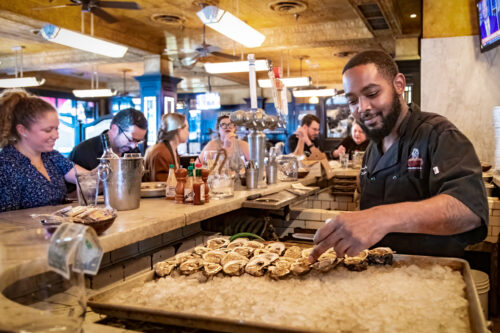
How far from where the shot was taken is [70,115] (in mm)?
15031

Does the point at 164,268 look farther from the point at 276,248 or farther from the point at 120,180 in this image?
the point at 120,180

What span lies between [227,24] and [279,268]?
3.53 m

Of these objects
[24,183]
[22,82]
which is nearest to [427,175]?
[24,183]

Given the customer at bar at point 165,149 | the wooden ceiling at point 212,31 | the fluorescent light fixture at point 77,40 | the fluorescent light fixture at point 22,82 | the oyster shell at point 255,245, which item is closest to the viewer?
the oyster shell at point 255,245

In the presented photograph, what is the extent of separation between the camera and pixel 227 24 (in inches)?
171

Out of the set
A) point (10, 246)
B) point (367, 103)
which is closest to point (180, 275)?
point (10, 246)

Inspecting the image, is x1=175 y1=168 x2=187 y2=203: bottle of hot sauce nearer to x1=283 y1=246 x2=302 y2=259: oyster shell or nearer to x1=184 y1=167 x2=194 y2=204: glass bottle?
x1=184 y1=167 x2=194 y2=204: glass bottle

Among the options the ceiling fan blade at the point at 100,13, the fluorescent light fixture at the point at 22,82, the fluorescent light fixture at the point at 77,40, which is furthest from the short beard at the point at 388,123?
the fluorescent light fixture at the point at 22,82

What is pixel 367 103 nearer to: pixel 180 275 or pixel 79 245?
pixel 180 275

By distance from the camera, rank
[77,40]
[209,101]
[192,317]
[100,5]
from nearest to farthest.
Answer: [192,317] → [77,40] → [100,5] → [209,101]

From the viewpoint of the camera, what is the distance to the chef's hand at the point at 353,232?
4.13 feet

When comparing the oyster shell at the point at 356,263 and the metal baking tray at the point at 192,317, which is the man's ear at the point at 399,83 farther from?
the metal baking tray at the point at 192,317

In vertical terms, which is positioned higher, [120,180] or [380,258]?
[120,180]

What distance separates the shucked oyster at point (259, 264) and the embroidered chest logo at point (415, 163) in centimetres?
73
